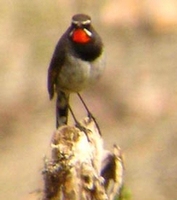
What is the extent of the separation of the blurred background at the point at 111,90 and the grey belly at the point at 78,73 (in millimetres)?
2288

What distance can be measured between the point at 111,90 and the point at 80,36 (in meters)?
3.59

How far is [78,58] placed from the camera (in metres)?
7.11

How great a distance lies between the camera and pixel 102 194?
537 cm

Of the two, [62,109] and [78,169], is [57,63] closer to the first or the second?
[62,109]

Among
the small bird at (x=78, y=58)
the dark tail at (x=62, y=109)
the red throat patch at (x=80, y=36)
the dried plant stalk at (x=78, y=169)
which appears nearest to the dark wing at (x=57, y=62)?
the small bird at (x=78, y=58)

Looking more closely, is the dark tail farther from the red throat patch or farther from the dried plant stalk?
the dried plant stalk

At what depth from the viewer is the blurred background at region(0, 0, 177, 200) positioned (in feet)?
32.7

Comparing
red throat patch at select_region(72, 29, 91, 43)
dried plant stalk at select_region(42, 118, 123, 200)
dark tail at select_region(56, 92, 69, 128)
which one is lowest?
dark tail at select_region(56, 92, 69, 128)

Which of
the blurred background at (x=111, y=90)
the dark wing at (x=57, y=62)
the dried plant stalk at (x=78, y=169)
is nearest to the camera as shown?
the dried plant stalk at (x=78, y=169)

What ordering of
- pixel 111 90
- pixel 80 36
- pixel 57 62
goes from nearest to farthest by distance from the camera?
pixel 80 36, pixel 57 62, pixel 111 90

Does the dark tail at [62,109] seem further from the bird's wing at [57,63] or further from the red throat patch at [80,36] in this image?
the red throat patch at [80,36]

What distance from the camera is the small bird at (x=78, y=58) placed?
7000 millimetres

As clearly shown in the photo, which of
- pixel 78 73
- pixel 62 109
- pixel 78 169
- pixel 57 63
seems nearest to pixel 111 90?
pixel 62 109

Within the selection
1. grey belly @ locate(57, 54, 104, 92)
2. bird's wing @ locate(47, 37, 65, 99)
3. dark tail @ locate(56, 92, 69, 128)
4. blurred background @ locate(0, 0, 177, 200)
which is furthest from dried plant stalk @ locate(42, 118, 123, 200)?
blurred background @ locate(0, 0, 177, 200)
